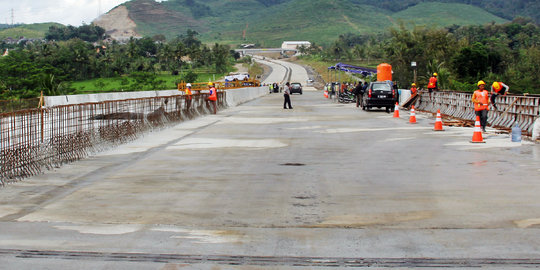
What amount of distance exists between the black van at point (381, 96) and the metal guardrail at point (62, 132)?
56.2 feet

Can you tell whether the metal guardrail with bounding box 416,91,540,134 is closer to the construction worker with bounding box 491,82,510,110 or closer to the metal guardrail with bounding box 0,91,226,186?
the construction worker with bounding box 491,82,510,110

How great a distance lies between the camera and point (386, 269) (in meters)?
6.02

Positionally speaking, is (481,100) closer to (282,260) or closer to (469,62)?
(282,260)

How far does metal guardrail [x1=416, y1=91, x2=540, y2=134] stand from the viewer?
20822mm

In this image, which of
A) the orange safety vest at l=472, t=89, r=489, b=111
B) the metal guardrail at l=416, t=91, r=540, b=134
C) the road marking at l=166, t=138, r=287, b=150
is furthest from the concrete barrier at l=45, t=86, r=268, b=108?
the metal guardrail at l=416, t=91, r=540, b=134

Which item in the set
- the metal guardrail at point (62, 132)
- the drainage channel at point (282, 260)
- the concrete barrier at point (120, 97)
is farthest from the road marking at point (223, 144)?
the drainage channel at point (282, 260)

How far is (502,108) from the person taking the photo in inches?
947

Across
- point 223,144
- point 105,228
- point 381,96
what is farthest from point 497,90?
point 105,228

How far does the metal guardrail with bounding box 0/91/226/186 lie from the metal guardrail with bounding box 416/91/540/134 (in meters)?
12.6

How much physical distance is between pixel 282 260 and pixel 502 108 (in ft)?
65.3

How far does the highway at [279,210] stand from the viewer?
21.3 feet

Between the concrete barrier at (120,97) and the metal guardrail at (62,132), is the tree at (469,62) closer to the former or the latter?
the concrete barrier at (120,97)

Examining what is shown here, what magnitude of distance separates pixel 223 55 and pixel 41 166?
159 m

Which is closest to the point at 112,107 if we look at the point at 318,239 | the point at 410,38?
the point at 318,239
